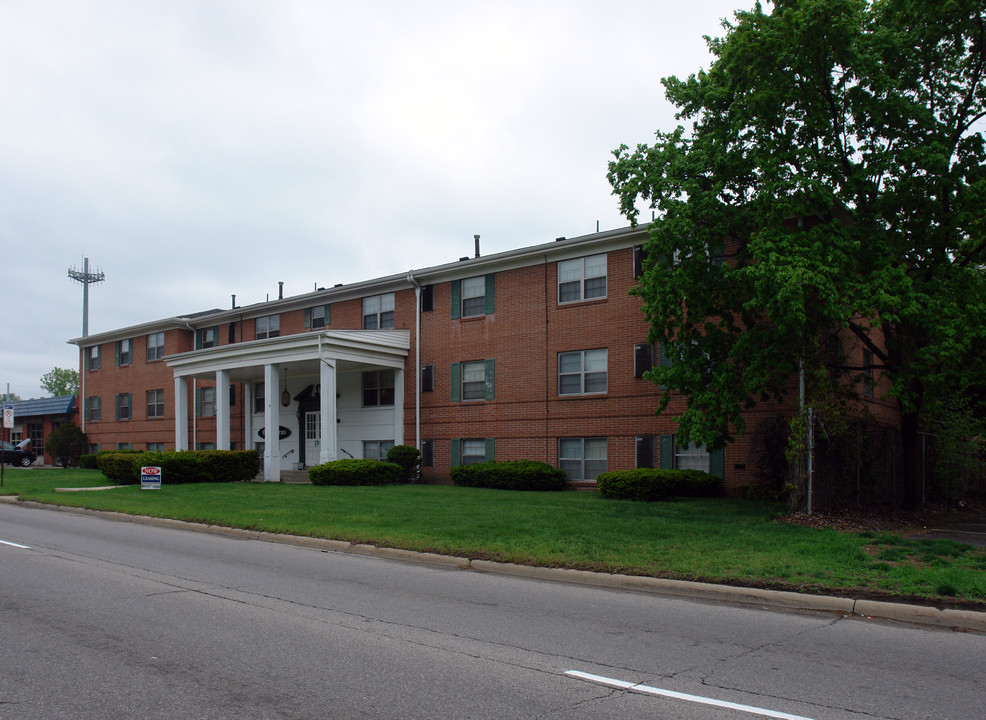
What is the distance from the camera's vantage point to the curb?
8094 millimetres

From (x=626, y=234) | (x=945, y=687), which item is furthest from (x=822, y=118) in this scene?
(x=945, y=687)

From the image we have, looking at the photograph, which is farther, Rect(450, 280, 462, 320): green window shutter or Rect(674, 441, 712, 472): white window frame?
Rect(450, 280, 462, 320): green window shutter

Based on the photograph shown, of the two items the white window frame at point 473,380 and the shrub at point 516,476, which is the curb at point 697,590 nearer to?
the shrub at point 516,476

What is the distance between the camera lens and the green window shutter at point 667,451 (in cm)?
2219

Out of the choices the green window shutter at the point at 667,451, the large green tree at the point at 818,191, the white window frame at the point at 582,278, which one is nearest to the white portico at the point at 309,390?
the white window frame at the point at 582,278

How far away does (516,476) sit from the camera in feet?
77.3

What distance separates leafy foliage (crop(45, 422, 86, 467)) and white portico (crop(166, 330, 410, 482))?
1331 centimetres

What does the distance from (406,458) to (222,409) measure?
852 centimetres

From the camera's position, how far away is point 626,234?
2281 centimetres

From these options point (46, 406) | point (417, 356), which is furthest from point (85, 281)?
point (417, 356)

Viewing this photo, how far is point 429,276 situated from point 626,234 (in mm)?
7886

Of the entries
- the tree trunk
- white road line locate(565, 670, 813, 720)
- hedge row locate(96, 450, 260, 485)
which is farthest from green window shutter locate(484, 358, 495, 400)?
white road line locate(565, 670, 813, 720)

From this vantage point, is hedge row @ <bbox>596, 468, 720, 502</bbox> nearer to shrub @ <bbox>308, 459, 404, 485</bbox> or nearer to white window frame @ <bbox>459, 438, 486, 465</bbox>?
white window frame @ <bbox>459, 438, 486, 465</bbox>

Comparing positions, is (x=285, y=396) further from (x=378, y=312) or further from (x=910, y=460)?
(x=910, y=460)
